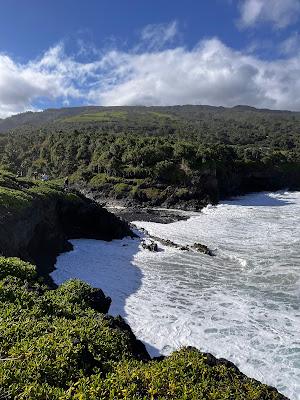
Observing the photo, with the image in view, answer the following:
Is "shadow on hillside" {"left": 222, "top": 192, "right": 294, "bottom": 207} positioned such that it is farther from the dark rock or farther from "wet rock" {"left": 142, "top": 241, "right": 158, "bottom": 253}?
"wet rock" {"left": 142, "top": 241, "right": 158, "bottom": 253}

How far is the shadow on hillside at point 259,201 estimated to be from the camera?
57.0 metres

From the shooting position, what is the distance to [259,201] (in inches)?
2371

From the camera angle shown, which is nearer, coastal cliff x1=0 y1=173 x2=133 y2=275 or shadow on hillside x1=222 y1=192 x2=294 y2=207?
coastal cliff x1=0 y1=173 x2=133 y2=275

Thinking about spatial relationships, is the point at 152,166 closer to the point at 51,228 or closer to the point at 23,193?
the point at 51,228

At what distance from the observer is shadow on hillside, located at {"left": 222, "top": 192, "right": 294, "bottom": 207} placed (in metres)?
57.0

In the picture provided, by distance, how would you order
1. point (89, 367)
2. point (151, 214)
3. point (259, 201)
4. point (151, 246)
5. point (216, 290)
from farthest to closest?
point (259, 201) < point (151, 214) < point (151, 246) < point (216, 290) < point (89, 367)

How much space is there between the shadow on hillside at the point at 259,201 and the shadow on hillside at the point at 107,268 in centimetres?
2857

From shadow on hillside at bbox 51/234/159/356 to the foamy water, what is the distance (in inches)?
2.3

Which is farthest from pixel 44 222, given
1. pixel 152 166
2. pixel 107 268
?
pixel 152 166

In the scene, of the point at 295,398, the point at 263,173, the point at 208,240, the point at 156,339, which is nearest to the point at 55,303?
the point at 156,339

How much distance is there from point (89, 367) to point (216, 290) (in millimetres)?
14339

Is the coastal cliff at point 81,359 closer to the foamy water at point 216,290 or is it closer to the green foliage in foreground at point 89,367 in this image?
the green foliage in foreground at point 89,367

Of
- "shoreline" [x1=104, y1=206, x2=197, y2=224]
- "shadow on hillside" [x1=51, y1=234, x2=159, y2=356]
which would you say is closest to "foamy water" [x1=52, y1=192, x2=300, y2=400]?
"shadow on hillside" [x1=51, y1=234, x2=159, y2=356]

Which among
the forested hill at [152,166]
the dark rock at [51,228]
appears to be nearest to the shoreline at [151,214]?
the forested hill at [152,166]
